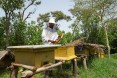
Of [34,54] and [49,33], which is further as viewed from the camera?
[49,33]

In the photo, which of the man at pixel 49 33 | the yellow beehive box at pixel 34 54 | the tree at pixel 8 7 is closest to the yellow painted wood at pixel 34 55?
the yellow beehive box at pixel 34 54

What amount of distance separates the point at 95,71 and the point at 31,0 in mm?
7278

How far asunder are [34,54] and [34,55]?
0.02 m

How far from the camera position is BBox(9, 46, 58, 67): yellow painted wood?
14.5 feet

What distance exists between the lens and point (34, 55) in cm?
443

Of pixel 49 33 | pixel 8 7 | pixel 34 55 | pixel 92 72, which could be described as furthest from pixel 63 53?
pixel 8 7

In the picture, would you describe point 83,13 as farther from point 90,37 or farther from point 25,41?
point 25,41

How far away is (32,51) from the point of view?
441 centimetres

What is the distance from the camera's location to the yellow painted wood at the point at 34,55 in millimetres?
4434

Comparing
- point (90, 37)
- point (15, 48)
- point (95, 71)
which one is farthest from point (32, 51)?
point (90, 37)

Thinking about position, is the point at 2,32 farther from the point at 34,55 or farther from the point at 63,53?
the point at 34,55

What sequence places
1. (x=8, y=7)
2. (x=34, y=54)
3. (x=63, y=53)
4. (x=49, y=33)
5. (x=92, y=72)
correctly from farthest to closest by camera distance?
(x=8, y=7)
(x=92, y=72)
(x=63, y=53)
(x=49, y=33)
(x=34, y=54)

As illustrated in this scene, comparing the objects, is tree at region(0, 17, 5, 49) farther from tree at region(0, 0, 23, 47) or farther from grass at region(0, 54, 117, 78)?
grass at region(0, 54, 117, 78)

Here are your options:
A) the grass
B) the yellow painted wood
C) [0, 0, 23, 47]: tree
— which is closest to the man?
the yellow painted wood
